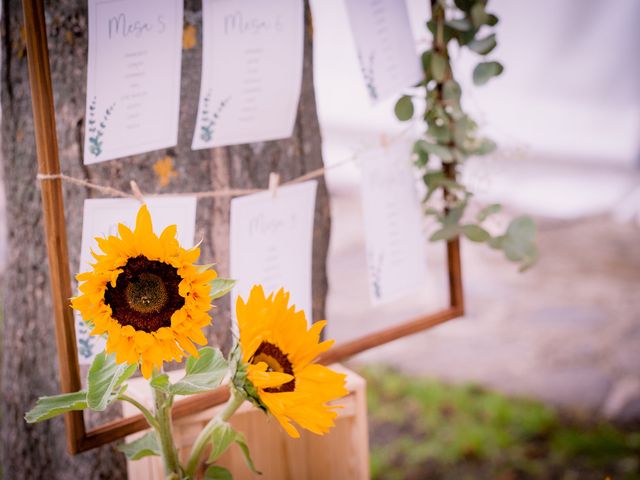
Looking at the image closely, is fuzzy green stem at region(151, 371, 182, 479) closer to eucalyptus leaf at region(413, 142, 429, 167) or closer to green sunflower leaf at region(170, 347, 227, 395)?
green sunflower leaf at region(170, 347, 227, 395)

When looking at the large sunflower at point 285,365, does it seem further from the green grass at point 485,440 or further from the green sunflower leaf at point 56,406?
the green grass at point 485,440

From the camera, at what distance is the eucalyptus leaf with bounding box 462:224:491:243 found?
45.0 inches

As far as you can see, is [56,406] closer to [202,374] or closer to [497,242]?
[202,374]

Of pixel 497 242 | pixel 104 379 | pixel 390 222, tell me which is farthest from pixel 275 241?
pixel 497 242

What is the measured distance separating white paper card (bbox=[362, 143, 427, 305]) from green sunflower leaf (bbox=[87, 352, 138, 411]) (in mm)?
519

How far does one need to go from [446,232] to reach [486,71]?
311 mm

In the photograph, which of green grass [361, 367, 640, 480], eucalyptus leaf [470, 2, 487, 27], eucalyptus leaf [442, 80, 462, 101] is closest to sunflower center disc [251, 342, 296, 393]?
eucalyptus leaf [442, 80, 462, 101]

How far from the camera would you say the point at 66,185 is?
921mm

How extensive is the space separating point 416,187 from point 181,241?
489 mm

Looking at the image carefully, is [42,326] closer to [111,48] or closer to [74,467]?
[74,467]

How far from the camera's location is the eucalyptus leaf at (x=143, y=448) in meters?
0.79

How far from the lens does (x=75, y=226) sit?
0.94 meters

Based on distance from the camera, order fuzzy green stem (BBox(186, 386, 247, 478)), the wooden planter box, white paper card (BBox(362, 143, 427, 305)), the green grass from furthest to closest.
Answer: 1. the green grass
2. white paper card (BBox(362, 143, 427, 305))
3. the wooden planter box
4. fuzzy green stem (BBox(186, 386, 247, 478))

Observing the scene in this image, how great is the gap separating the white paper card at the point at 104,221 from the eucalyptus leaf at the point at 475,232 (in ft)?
1.80
